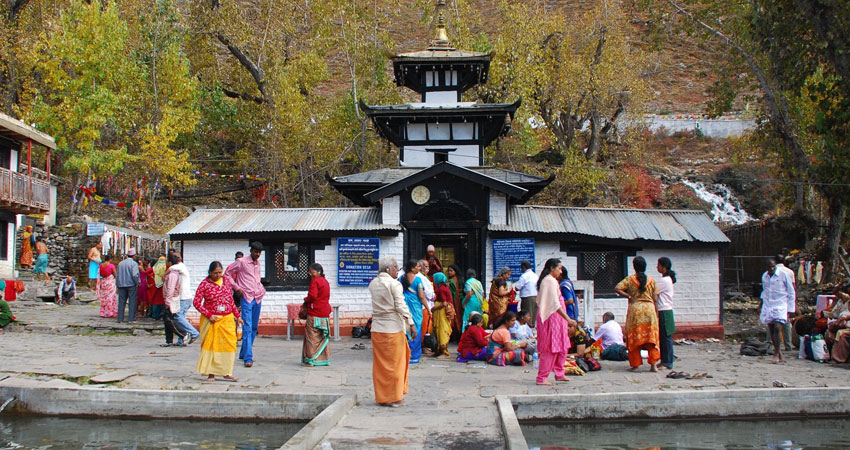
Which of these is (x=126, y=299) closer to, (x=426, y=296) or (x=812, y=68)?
Result: (x=426, y=296)

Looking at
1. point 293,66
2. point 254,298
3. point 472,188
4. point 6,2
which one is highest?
point 6,2

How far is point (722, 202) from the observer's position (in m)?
45.0

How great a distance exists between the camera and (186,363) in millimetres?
11930

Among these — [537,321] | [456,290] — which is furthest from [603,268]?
[537,321]

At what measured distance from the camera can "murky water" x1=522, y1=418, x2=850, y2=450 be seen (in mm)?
8312

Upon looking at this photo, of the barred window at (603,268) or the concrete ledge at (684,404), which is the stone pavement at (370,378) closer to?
the concrete ledge at (684,404)

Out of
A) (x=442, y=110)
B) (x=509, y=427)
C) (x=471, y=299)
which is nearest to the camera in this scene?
(x=509, y=427)

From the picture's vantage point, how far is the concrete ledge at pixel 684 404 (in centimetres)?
889

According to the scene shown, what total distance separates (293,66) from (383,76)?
4.62 meters

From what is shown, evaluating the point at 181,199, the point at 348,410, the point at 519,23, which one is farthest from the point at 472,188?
the point at 181,199

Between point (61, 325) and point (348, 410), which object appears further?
point (61, 325)

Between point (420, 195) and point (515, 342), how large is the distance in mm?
5377

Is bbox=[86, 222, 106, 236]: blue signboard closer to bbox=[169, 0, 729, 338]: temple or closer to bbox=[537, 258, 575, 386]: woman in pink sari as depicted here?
bbox=[169, 0, 729, 338]: temple

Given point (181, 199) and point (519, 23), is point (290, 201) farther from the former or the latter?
point (519, 23)
